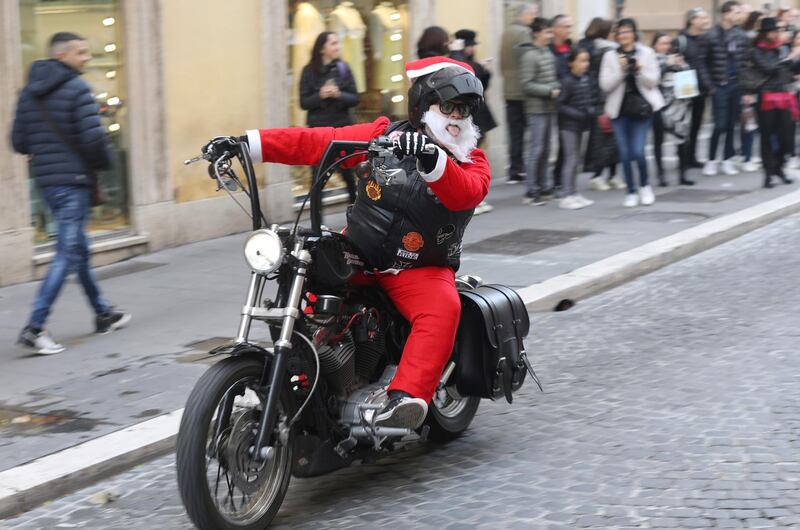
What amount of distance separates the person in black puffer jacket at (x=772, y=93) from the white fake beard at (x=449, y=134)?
997cm

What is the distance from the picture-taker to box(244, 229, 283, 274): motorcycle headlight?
4285 mm

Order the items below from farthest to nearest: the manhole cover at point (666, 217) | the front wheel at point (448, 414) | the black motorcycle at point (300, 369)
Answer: the manhole cover at point (666, 217)
the front wheel at point (448, 414)
the black motorcycle at point (300, 369)

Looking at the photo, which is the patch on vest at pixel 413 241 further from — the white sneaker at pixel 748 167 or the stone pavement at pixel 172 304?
the white sneaker at pixel 748 167

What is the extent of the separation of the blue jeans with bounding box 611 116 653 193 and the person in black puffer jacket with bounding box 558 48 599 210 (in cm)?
32

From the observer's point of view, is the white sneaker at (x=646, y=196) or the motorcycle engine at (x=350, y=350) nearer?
the motorcycle engine at (x=350, y=350)

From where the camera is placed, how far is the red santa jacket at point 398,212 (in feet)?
16.0

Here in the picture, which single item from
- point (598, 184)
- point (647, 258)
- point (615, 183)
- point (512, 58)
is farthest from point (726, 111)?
point (647, 258)

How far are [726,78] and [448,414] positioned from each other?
11005 millimetres

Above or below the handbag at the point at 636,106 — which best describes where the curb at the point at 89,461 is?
below

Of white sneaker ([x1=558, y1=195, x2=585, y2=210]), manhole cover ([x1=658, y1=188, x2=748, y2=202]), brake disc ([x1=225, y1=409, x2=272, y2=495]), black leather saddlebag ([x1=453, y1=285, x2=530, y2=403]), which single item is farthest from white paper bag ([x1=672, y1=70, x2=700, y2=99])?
brake disc ([x1=225, y1=409, x2=272, y2=495])

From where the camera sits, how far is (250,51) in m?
12.1

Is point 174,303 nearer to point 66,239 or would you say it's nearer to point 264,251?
point 66,239

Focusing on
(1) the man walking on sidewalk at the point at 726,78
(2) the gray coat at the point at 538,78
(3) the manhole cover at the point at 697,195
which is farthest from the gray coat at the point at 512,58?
(1) the man walking on sidewalk at the point at 726,78

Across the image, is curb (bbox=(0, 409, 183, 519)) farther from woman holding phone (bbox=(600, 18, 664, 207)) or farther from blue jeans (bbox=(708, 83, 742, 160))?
blue jeans (bbox=(708, 83, 742, 160))
